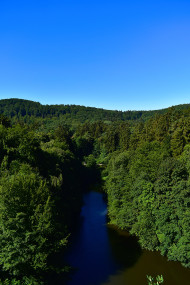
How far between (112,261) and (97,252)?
8.62 ft

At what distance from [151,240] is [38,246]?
1604cm

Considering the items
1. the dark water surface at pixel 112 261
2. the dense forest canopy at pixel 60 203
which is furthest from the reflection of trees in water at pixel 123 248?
the dense forest canopy at pixel 60 203

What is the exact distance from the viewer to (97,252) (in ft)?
93.5

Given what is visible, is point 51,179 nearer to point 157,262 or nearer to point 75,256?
point 75,256

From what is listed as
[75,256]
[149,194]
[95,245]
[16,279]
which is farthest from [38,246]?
[149,194]

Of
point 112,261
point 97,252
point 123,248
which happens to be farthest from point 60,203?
point 123,248

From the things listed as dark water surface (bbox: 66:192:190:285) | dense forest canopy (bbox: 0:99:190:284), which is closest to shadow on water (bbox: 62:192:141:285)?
dark water surface (bbox: 66:192:190:285)

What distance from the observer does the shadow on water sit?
23875 mm

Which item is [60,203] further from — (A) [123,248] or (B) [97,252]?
(A) [123,248]

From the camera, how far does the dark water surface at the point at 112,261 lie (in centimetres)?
2325

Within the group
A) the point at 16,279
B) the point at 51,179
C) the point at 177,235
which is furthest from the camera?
the point at 51,179

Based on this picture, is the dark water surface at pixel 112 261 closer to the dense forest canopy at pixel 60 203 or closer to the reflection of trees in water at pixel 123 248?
the reflection of trees in water at pixel 123 248

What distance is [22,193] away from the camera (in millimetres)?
19844

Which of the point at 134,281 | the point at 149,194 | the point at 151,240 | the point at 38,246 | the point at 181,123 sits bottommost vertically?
the point at 134,281
